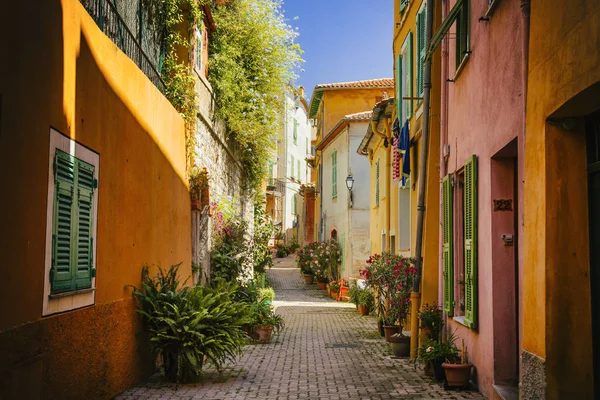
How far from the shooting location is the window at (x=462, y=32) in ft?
30.6

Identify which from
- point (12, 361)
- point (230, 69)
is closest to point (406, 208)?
point (230, 69)

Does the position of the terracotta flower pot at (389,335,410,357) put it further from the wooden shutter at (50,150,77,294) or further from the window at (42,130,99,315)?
the wooden shutter at (50,150,77,294)

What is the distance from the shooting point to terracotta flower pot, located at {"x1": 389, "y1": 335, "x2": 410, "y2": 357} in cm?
1221

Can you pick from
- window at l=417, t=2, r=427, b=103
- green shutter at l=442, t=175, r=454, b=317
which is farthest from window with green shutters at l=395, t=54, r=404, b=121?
green shutter at l=442, t=175, r=454, b=317

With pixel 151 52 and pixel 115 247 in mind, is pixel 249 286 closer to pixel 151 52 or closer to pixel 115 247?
pixel 151 52

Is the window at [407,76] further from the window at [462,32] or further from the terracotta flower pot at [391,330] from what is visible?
the window at [462,32]

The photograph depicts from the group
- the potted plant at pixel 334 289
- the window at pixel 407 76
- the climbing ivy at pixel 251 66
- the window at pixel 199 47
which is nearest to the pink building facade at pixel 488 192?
the window at pixel 407 76

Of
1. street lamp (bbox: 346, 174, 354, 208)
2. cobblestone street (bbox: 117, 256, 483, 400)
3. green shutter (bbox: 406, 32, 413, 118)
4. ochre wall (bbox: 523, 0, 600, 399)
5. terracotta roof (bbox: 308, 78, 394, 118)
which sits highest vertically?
terracotta roof (bbox: 308, 78, 394, 118)

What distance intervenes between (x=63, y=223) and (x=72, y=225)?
0.23 m

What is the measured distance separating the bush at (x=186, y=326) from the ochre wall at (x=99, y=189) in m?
0.23

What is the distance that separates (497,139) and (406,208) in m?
8.94

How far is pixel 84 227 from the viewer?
23.1ft

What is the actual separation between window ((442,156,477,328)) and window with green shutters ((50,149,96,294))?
13.3 ft

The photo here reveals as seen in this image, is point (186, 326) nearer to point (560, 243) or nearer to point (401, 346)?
point (401, 346)
